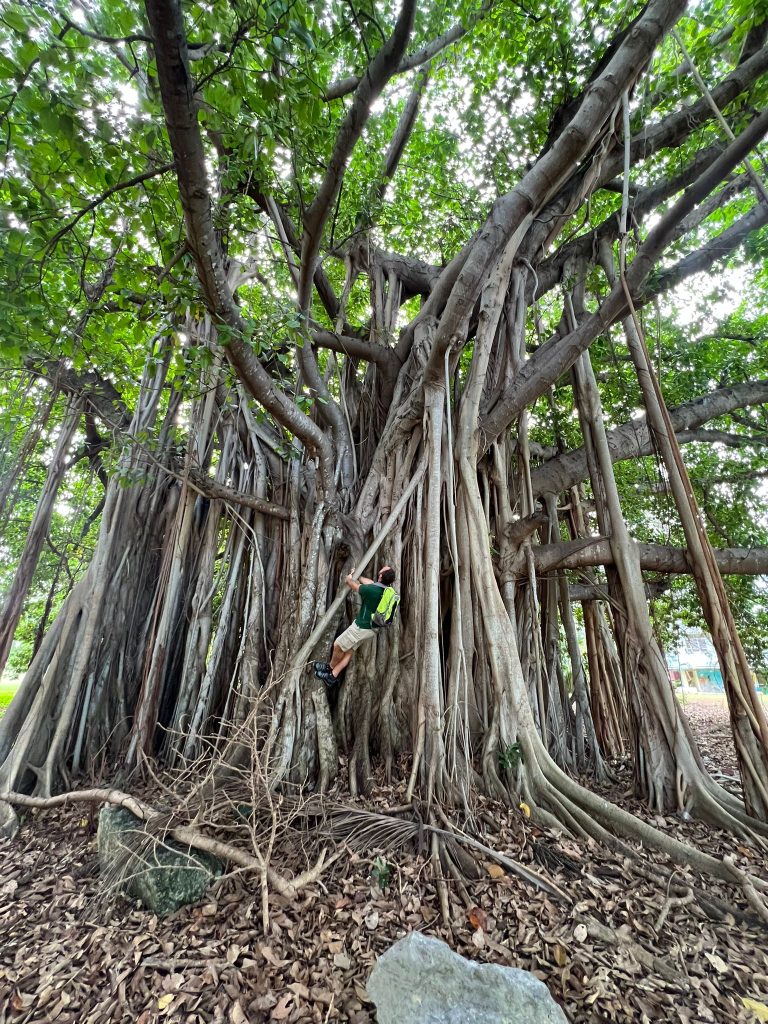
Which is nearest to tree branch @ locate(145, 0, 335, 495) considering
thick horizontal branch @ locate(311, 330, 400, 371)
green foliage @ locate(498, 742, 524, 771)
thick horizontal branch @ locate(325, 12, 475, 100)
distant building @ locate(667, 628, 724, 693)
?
thick horizontal branch @ locate(311, 330, 400, 371)

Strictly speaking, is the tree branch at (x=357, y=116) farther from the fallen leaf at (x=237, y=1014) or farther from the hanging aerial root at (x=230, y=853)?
the fallen leaf at (x=237, y=1014)

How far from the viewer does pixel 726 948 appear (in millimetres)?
1626

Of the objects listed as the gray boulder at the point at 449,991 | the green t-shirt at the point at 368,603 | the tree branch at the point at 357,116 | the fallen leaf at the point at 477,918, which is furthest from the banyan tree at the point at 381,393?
the gray boulder at the point at 449,991

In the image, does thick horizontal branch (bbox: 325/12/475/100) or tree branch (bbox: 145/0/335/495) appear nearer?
tree branch (bbox: 145/0/335/495)

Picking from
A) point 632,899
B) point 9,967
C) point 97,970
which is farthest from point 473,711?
point 9,967

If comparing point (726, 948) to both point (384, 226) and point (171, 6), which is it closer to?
point (171, 6)

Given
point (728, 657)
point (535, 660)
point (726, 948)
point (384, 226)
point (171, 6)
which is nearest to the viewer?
point (171, 6)

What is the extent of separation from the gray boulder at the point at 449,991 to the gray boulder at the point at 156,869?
0.95 metres

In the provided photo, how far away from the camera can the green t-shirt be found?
3004mm

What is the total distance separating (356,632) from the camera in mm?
3035

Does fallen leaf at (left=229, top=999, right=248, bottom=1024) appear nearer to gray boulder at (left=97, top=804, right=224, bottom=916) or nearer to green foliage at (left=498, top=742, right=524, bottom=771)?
gray boulder at (left=97, top=804, right=224, bottom=916)

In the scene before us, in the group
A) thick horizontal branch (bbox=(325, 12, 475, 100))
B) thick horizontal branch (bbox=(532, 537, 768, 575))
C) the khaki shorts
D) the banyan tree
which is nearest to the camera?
the banyan tree

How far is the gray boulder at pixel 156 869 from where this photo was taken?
6.29 ft

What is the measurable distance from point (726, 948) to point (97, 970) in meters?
2.29
